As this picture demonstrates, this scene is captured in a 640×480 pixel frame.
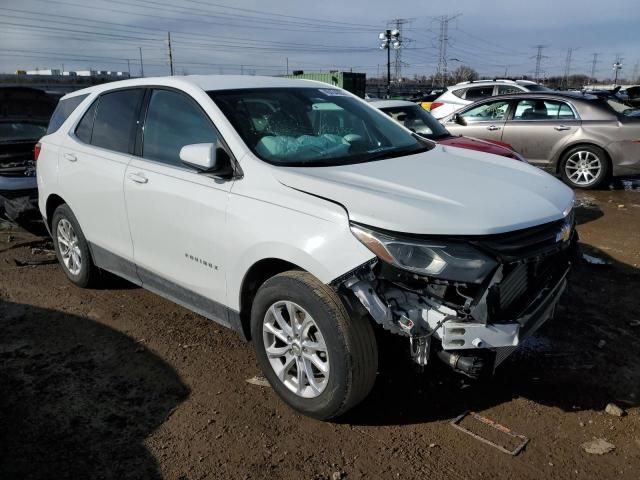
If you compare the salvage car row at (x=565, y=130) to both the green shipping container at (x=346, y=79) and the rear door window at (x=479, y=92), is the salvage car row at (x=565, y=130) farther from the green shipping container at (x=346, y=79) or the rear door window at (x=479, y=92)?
the green shipping container at (x=346, y=79)

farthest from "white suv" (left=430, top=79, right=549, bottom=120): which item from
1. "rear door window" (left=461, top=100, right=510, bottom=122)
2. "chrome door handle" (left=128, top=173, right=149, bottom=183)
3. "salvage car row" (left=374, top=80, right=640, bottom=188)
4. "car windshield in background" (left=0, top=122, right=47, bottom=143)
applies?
"chrome door handle" (left=128, top=173, right=149, bottom=183)

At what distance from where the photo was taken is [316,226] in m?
2.76

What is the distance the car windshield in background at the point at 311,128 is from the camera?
11.1ft

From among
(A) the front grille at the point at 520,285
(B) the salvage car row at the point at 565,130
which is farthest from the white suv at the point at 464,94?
(A) the front grille at the point at 520,285

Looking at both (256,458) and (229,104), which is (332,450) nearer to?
(256,458)

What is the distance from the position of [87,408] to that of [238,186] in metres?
1.56

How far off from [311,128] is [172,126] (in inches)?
37.4

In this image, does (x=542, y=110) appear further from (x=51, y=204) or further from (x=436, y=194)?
(x=51, y=204)

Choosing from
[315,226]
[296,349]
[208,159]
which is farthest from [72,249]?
[315,226]

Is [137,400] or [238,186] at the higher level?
[238,186]

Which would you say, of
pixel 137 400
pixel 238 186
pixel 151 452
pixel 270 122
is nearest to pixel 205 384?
pixel 137 400

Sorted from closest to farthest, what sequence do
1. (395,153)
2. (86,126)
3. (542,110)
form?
(395,153), (86,126), (542,110)

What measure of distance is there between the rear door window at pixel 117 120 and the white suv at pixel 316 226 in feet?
0.06

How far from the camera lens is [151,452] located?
283 cm
